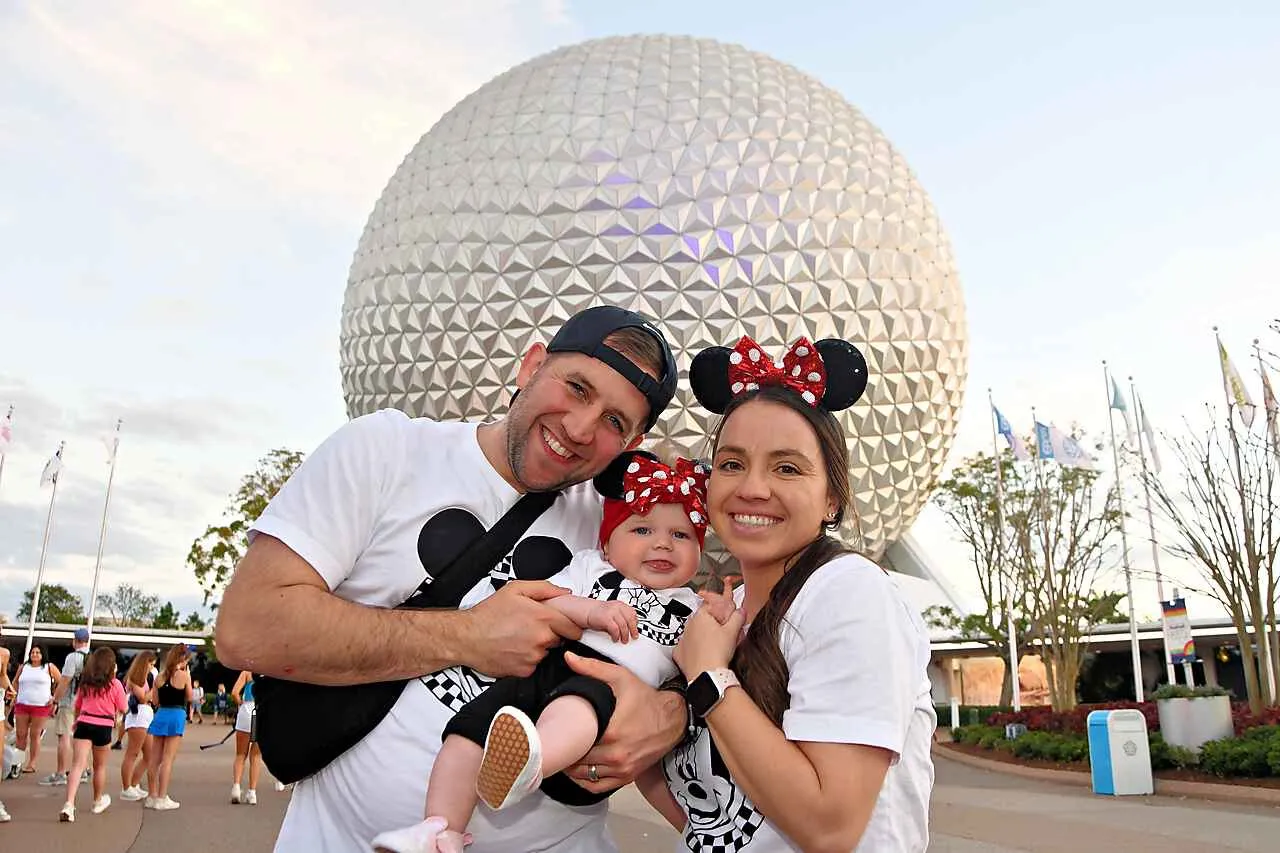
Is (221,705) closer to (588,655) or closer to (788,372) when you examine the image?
(588,655)

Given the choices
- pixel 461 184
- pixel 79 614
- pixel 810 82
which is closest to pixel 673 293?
pixel 461 184

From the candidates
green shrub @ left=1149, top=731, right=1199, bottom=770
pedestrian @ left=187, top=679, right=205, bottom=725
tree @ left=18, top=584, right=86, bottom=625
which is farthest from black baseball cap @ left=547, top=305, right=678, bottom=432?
tree @ left=18, top=584, right=86, bottom=625

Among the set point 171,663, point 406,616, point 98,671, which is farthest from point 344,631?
point 98,671

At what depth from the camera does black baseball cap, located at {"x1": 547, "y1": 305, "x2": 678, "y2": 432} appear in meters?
2.44

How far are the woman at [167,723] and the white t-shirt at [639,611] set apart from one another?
7.74 meters

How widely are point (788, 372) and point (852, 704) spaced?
2.59 feet

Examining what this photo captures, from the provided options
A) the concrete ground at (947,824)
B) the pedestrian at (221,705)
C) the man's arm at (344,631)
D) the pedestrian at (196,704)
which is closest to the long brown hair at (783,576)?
the man's arm at (344,631)

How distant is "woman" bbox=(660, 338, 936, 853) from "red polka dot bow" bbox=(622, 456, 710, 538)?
1.01 ft

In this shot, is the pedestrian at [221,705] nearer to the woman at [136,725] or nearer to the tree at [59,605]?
the woman at [136,725]

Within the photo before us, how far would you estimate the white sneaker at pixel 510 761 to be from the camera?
74.4 inches

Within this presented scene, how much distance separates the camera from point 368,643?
6.66 feet

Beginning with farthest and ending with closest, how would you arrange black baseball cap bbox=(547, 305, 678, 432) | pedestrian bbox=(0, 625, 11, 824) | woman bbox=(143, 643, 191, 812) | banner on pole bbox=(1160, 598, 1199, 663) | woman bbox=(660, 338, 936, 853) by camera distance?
banner on pole bbox=(1160, 598, 1199, 663), woman bbox=(143, 643, 191, 812), pedestrian bbox=(0, 625, 11, 824), black baseball cap bbox=(547, 305, 678, 432), woman bbox=(660, 338, 936, 853)

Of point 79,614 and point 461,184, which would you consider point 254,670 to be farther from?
point 79,614

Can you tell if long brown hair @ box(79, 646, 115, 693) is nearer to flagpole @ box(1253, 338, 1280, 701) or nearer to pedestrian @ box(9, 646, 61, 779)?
pedestrian @ box(9, 646, 61, 779)
